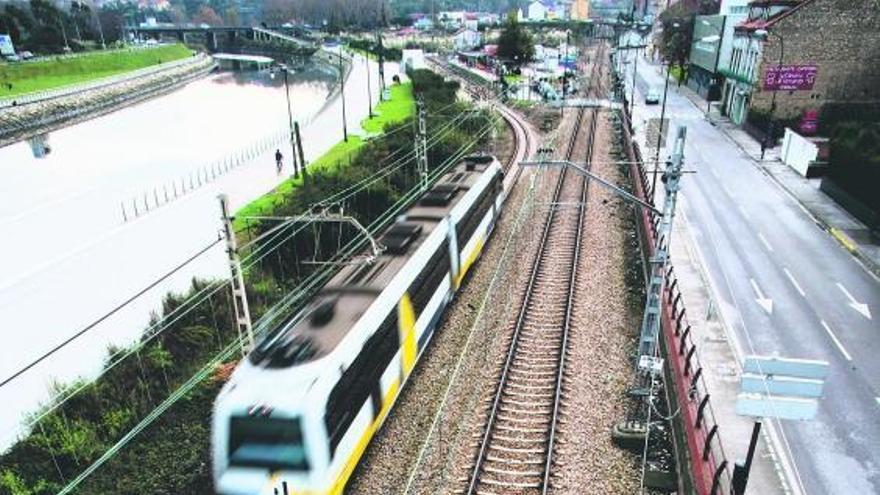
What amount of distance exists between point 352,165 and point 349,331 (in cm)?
1957

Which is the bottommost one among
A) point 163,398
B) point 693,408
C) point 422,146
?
point 163,398

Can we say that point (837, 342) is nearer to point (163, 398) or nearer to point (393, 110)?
point (163, 398)

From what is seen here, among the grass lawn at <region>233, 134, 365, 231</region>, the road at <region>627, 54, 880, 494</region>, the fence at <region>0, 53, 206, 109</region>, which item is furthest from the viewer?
the fence at <region>0, 53, 206, 109</region>

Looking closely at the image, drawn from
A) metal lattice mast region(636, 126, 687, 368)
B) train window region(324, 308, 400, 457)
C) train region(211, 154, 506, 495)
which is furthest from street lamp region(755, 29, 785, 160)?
train window region(324, 308, 400, 457)

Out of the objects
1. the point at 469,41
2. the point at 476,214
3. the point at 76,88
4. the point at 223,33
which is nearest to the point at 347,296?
the point at 476,214

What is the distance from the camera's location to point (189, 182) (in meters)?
39.4

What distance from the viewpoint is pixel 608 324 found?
64.1ft

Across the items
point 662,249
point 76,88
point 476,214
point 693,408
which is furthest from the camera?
point 76,88

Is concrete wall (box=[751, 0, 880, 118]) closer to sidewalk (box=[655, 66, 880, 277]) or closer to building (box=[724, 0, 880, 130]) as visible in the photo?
building (box=[724, 0, 880, 130])

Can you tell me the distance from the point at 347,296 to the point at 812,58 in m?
Result: 43.8

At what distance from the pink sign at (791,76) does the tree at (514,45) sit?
147 ft

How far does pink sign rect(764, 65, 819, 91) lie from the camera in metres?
43.8

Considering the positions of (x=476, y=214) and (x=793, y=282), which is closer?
(x=793, y=282)

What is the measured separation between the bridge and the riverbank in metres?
42.4
